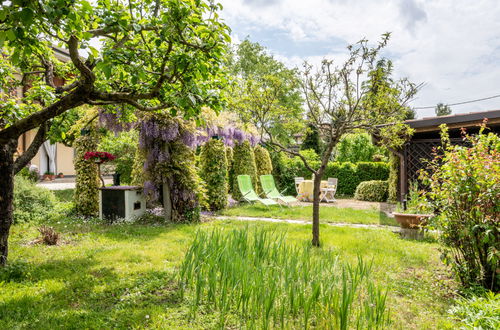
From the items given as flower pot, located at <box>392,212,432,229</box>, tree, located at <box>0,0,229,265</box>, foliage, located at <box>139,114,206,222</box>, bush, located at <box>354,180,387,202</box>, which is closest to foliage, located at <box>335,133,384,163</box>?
bush, located at <box>354,180,387,202</box>

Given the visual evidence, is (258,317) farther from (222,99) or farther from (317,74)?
(317,74)

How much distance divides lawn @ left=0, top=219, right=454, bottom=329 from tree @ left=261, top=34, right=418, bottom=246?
147 centimetres

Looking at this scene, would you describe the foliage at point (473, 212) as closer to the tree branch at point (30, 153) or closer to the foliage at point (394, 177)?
the tree branch at point (30, 153)

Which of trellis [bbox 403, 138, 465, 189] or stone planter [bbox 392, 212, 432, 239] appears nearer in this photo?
stone planter [bbox 392, 212, 432, 239]

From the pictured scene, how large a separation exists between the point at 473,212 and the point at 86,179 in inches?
304

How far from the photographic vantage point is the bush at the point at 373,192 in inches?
505

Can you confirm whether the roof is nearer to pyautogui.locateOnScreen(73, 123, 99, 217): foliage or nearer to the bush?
the bush

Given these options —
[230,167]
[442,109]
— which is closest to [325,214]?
[230,167]

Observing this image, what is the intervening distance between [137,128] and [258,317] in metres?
5.89

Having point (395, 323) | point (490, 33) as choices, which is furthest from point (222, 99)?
point (490, 33)

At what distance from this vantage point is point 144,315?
8.70ft

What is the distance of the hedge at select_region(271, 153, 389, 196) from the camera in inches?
584

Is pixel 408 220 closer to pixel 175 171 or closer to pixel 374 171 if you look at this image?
pixel 175 171

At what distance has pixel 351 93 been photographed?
5.12 metres
